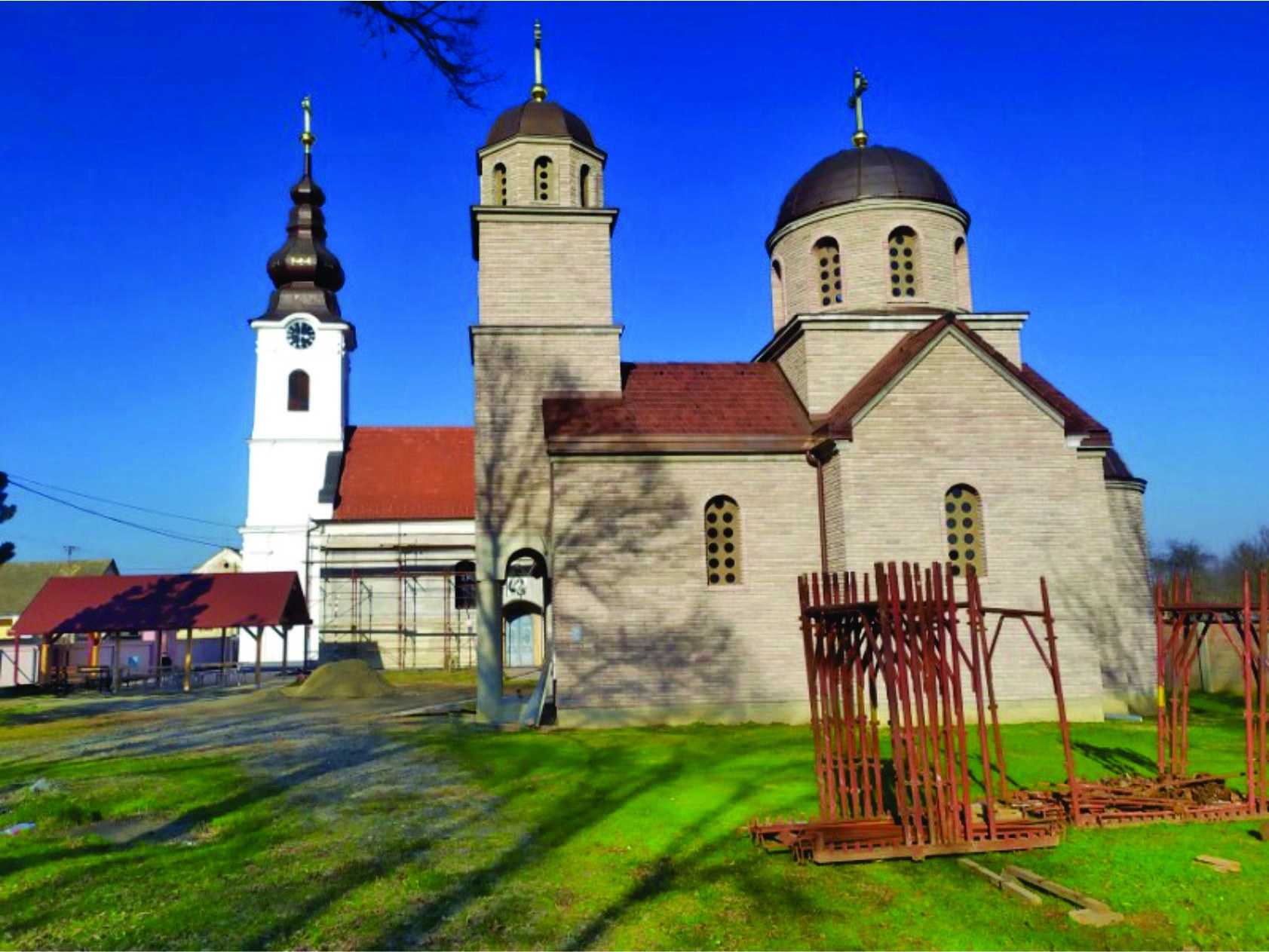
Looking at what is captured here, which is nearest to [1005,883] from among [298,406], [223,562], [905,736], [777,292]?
[905,736]

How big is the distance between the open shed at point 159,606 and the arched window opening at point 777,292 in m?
18.8

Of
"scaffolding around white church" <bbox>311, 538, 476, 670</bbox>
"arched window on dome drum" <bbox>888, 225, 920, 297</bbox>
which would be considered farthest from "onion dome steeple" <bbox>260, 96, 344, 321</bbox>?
"arched window on dome drum" <bbox>888, 225, 920, 297</bbox>

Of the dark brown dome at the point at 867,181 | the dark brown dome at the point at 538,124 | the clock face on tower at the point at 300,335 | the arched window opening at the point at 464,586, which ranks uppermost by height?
the clock face on tower at the point at 300,335

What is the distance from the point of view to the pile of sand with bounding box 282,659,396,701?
25.7 meters

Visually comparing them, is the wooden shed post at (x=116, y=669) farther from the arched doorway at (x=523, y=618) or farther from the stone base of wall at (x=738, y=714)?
the stone base of wall at (x=738, y=714)

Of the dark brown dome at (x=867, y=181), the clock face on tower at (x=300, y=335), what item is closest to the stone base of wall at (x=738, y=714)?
the dark brown dome at (x=867, y=181)

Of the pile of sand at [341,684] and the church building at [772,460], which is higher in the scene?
the church building at [772,460]

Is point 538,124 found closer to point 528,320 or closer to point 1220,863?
point 528,320

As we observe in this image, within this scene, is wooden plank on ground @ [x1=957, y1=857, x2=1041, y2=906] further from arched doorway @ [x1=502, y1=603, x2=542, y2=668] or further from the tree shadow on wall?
arched doorway @ [x1=502, y1=603, x2=542, y2=668]

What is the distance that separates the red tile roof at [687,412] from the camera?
16781 millimetres

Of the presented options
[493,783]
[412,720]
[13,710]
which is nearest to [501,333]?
[412,720]

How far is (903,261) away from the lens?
19.5 m

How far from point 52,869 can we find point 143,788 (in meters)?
3.70

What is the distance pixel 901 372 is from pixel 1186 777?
8.30m
